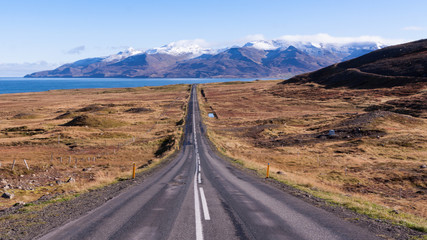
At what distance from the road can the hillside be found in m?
122

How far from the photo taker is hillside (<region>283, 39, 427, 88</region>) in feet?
393

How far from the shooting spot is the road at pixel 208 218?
8.75m

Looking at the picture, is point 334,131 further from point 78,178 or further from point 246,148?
point 78,178

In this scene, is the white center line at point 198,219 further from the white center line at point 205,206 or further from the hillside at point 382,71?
the hillside at point 382,71

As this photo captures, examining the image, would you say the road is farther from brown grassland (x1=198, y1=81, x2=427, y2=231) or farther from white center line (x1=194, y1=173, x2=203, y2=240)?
brown grassland (x1=198, y1=81, x2=427, y2=231)

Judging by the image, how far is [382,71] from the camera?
136 metres

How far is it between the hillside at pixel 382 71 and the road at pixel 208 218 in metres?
122

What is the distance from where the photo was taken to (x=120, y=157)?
127ft

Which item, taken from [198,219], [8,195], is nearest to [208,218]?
[198,219]

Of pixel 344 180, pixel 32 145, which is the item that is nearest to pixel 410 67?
pixel 344 180

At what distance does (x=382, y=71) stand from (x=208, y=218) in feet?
492

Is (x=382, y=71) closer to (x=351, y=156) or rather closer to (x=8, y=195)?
(x=351, y=156)

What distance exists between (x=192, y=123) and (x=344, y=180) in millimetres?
48437

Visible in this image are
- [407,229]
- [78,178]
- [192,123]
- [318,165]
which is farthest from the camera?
[192,123]
